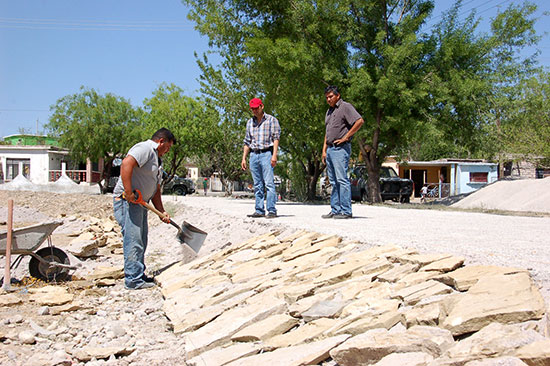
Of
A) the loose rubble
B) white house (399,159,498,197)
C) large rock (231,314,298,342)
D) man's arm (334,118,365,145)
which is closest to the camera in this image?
the loose rubble

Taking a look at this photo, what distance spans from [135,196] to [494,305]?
408 cm

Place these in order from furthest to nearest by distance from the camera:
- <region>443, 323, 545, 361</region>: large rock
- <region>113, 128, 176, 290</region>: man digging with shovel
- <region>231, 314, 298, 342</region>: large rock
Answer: <region>113, 128, 176, 290</region>: man digging with shovel < <region>231, 314, 298, 342</region>: large rock < <region>443, 323, 545, 361</region>: large rock

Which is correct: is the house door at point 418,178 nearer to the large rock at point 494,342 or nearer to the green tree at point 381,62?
the green tree at point 381,62

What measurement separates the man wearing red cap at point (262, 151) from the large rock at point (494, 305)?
499 centimetres

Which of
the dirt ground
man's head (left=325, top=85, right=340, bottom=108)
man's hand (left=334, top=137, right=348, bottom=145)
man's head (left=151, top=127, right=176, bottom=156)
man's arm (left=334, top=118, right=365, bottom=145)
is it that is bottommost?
the dirt ground

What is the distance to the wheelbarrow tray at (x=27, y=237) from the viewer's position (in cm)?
620

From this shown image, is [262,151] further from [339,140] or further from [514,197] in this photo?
[514,197]

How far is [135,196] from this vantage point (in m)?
5.55

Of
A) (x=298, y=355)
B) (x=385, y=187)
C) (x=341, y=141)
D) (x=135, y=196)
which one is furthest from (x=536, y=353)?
(x=385, y=187)

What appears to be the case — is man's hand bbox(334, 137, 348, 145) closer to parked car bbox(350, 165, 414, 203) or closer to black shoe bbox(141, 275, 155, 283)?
black shoe bbox(141, 275, 155, 283)

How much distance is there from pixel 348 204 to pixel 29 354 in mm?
4974

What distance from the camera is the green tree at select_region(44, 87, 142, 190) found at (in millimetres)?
35706

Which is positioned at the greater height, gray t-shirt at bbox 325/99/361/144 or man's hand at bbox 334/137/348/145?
gray t-shirt at bbox 325/99/361/144

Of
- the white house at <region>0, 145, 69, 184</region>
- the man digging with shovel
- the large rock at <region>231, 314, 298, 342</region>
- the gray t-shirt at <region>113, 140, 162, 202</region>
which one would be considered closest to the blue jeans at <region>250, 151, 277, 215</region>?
the man digging with shovel
